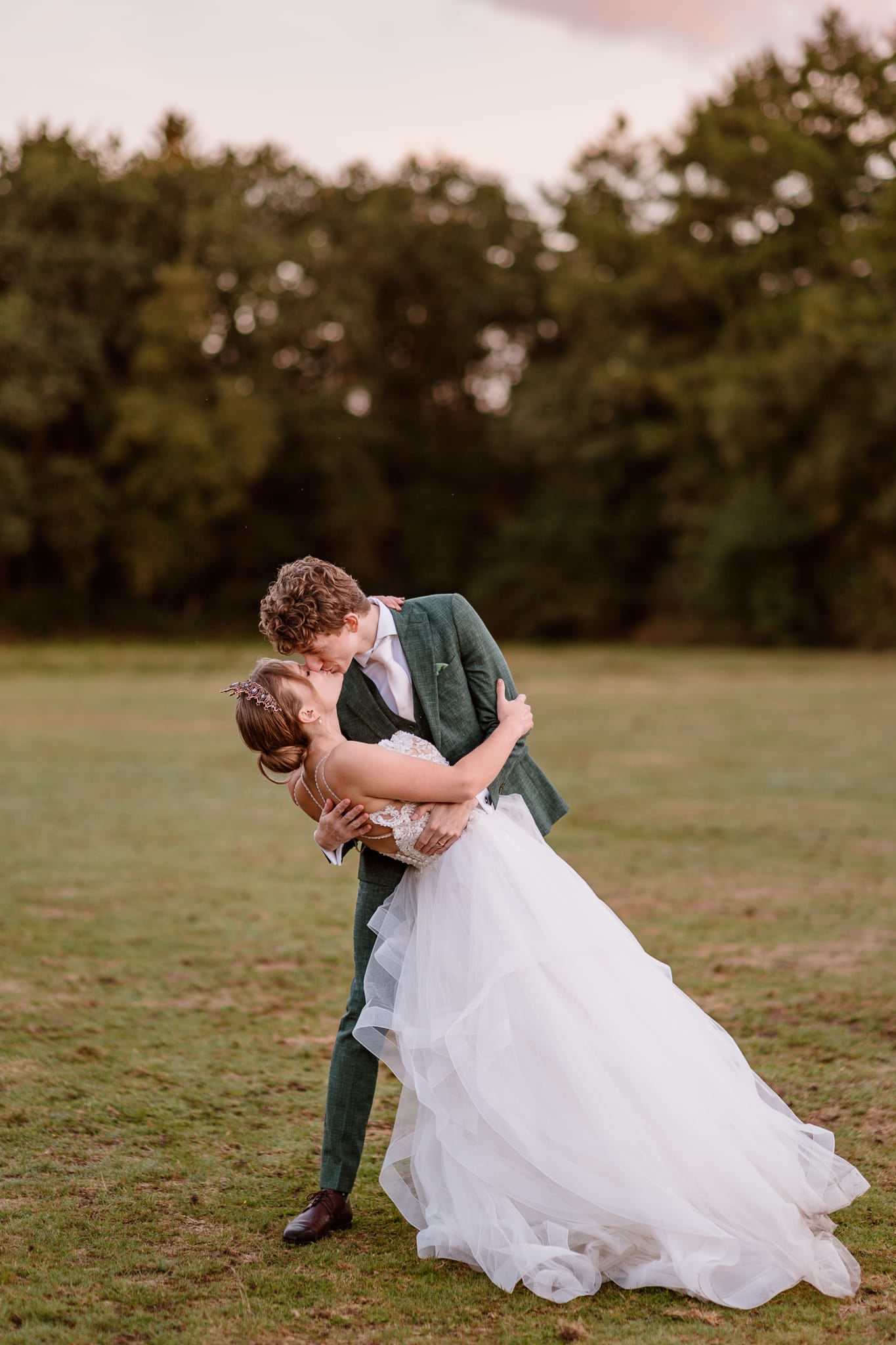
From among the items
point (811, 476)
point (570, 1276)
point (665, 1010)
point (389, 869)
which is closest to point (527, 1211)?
point (570, 1276)

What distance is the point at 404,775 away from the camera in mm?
3555

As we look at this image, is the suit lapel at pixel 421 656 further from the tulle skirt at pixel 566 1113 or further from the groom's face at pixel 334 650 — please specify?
Result: the tulle skirt at pixel 566 1113

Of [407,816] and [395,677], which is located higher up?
[395,677]

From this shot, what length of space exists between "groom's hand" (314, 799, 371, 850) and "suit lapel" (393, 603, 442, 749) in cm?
31

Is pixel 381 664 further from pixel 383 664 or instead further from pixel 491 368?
pixel 491 368

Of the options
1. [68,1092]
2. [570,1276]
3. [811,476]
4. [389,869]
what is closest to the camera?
[570,1276]

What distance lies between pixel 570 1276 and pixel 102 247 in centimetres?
3924

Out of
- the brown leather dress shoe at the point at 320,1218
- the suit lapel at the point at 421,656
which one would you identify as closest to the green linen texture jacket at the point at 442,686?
the suit lapel at the point at 421,656

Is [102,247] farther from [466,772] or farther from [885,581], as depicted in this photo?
[466,772]

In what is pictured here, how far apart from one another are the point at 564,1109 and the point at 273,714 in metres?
1.27

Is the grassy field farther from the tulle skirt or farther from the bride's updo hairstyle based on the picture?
the bride's updo hairstyle

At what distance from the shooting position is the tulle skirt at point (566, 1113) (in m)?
3.46

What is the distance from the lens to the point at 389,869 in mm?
3895

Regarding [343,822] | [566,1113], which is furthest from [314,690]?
[566,1113]
